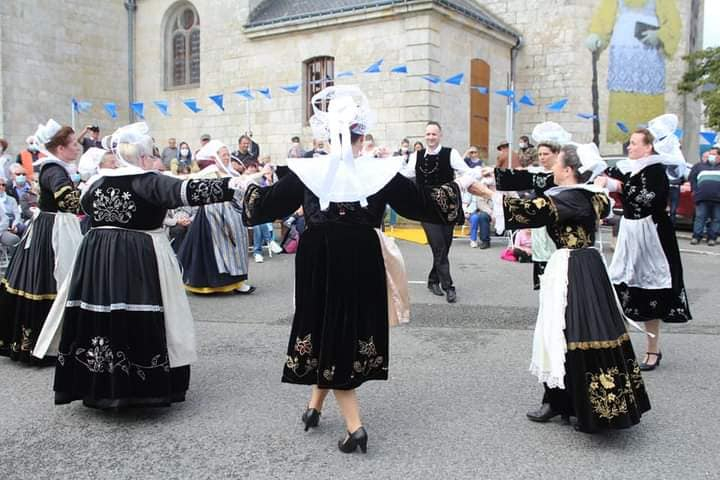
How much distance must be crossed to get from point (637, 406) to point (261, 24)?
56.1ft

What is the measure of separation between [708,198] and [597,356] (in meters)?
10.1

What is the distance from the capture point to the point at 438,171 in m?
7.64

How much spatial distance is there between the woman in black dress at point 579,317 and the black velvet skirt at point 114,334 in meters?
2.09

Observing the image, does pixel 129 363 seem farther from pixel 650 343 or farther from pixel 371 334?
pixel 650 343

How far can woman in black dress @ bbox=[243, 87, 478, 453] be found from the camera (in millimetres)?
3598

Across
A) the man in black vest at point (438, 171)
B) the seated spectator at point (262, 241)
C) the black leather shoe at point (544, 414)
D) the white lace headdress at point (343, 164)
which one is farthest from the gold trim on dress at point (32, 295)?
the seated spectator at point (262, 241)

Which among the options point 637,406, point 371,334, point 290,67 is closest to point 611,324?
point 637,406

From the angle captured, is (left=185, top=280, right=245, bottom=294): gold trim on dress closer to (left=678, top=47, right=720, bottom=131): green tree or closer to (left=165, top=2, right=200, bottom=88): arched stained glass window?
(left=165, top=2, right=200, bottom=88): arched stained glass window

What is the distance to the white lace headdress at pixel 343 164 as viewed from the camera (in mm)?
3543

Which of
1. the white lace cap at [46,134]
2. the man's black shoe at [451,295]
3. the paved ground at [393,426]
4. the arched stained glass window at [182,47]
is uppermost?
the arched stained glass window at [182,47]

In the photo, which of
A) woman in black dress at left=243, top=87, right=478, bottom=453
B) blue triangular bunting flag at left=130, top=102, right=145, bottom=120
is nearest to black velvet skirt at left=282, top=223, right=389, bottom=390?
woman in black dress at left=243, top=87, right=478, bottom=453

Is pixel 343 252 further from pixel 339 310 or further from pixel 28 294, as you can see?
pixel 28 294

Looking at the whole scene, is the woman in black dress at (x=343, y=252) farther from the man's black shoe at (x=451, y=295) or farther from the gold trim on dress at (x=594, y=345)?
the man's black shoe at (x=451, y=295)

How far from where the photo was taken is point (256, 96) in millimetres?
19500
